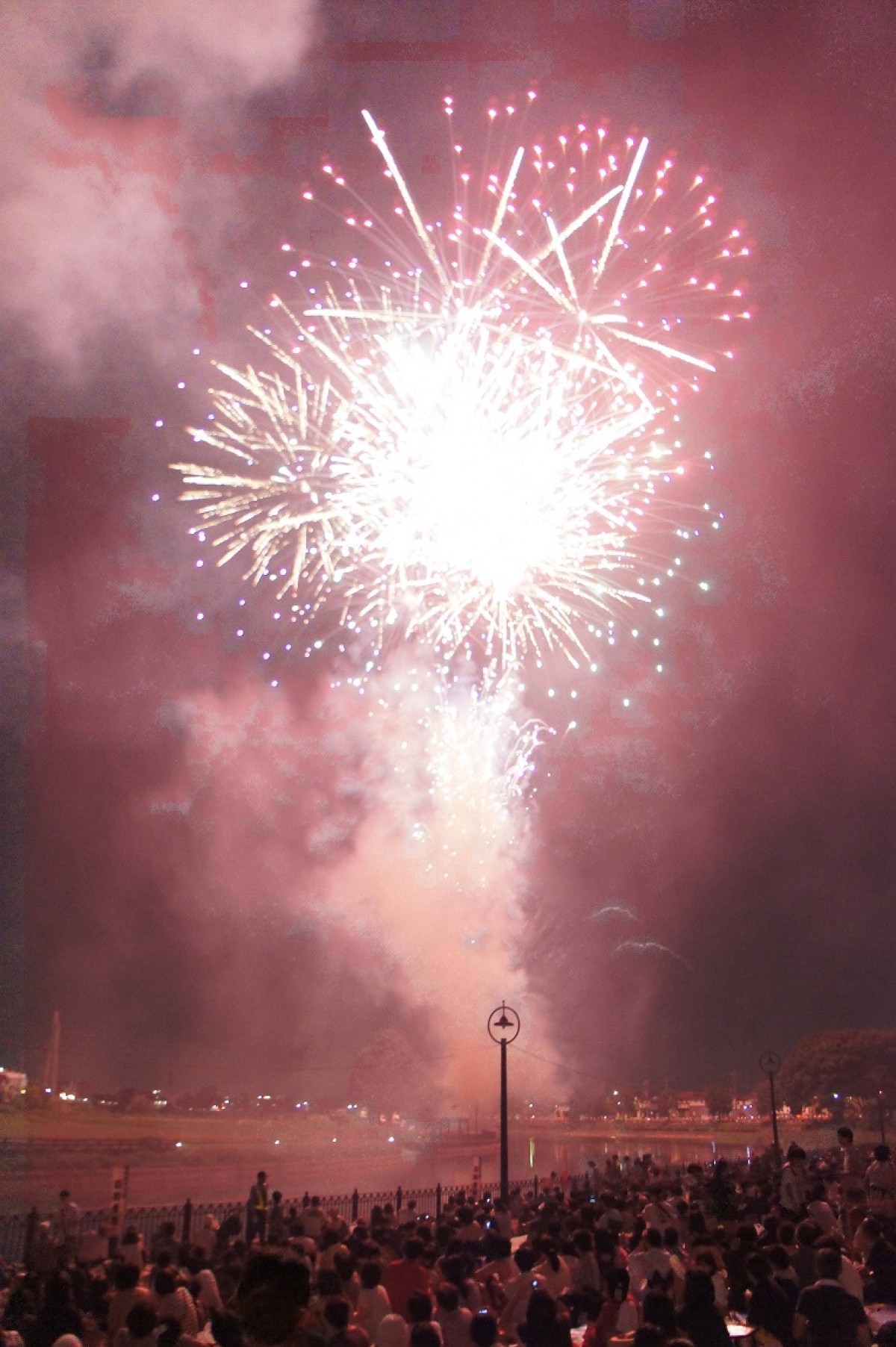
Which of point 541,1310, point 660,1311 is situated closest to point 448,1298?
point 541,1310

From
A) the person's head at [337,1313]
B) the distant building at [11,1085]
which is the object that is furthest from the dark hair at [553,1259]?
the distant building at [11,1085]

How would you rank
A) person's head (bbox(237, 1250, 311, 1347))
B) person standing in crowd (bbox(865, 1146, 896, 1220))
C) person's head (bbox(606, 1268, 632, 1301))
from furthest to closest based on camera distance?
person standing in crowd (bbox(865, 1146, 896, 1220))
person's head (bbox(606, 1268, 632, 1301))
person's head (bbox(237, 1250, 311, 1347))

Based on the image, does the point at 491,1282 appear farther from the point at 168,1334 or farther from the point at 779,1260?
the point at 168,1334

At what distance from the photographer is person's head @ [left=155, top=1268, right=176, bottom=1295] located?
7188 millimetres

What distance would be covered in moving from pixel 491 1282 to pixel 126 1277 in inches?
109

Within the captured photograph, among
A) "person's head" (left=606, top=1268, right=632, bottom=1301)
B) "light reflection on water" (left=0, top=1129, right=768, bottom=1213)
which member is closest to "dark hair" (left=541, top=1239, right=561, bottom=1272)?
"person's head" (left=606, top=1268, right=632, bottom=1301)

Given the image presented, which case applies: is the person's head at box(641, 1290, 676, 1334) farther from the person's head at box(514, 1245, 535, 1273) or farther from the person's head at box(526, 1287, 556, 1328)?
the person's head at box(514, 1245, 535, 1273)

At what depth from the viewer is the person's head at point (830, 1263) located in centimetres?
685

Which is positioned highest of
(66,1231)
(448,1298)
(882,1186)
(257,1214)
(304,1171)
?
(882,1186)

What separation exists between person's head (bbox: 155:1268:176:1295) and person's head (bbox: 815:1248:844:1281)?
408 centimetres

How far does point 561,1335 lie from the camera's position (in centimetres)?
662

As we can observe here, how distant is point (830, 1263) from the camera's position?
22.7 ft

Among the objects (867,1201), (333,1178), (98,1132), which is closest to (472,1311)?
(867,1201)

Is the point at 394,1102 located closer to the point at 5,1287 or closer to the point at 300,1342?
the point at 5,1287
